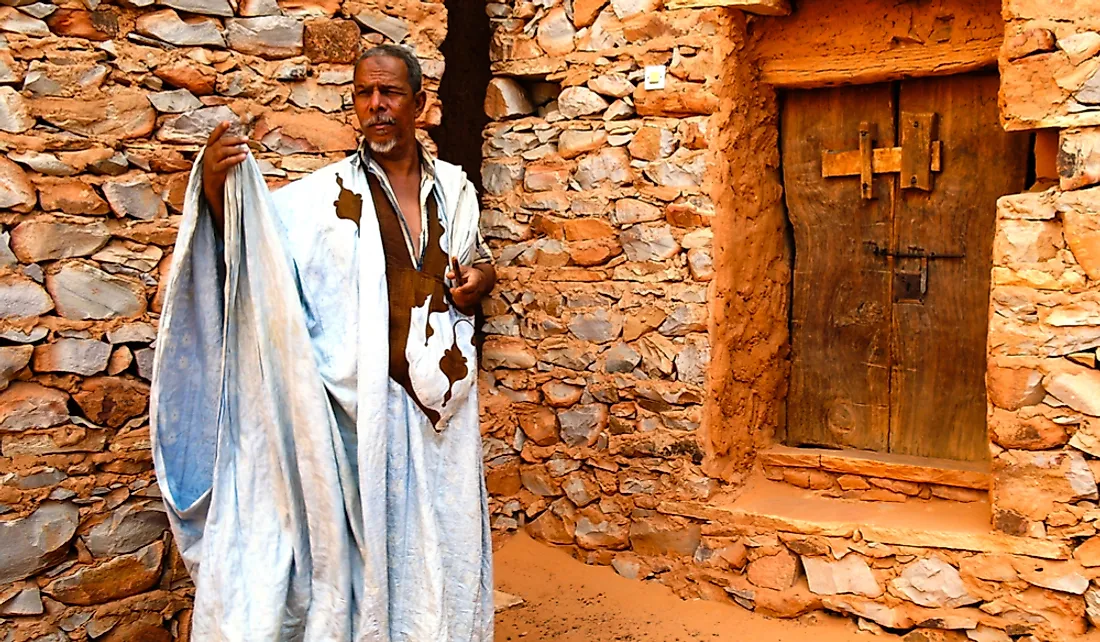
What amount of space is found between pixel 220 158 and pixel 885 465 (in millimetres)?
2637

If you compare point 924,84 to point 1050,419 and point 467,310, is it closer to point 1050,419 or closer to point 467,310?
point 1050,419

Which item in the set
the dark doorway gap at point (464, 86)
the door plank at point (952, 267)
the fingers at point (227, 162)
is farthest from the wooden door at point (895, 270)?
the fingers at point (227, 162)

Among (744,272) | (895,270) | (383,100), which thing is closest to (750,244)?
(744,272)

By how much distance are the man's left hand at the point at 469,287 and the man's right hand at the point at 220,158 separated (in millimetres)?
649

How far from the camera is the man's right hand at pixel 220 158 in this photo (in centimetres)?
242

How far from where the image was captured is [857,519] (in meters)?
3.60

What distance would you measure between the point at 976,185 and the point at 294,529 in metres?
2.69

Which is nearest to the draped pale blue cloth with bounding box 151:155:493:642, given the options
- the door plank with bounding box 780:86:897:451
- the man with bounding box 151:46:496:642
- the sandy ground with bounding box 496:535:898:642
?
the man with bounding box 151:46:496:642

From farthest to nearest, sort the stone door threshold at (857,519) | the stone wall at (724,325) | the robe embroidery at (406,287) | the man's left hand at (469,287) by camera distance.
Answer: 1. the stone door threshold at (857,519)
2. the stone wall at (724,325)
3. the man's left hand at (469,287)
4. the robe embroidery at (406,287)

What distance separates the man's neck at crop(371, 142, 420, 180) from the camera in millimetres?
2785

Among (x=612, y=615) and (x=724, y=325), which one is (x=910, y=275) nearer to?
(x=724, y=325)

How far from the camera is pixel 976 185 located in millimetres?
3672

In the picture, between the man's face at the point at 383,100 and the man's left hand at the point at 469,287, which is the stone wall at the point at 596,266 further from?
the man's face at the point at 383,100

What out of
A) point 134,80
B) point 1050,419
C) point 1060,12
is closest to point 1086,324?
point 1050,419
